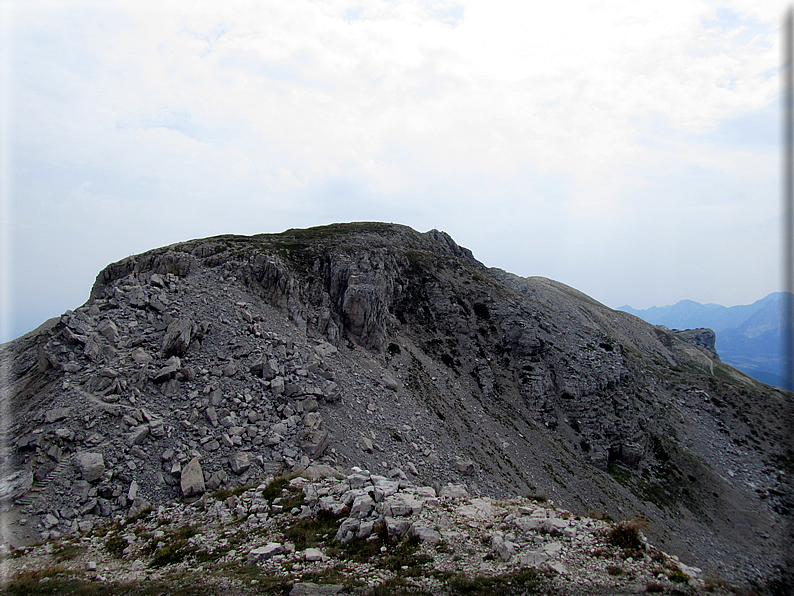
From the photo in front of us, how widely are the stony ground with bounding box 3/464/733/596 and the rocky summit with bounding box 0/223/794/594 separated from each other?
3.9 inches

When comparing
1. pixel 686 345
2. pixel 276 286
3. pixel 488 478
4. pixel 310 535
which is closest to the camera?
pixel 310 535

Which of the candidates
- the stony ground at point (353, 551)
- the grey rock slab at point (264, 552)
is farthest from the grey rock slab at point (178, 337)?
the grey rock slab at point (264, 552)

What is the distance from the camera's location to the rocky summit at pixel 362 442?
1512cm

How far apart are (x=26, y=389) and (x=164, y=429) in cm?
1199

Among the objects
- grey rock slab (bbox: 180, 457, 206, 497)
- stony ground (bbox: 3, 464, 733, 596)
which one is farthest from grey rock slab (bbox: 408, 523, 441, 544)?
grey rock slab (bbox: 180, 457, 206, 497)

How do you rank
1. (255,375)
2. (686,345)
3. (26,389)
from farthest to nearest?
(686,345), (255,375), (26,389)

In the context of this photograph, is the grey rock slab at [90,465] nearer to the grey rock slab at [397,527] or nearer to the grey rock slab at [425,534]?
the grey rock slab at [397,527]

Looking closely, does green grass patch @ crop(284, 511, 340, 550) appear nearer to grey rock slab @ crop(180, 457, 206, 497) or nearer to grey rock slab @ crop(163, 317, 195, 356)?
grey rock slab @ crop(180, 457, 206, 497)

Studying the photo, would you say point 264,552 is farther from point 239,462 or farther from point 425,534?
point 239,462

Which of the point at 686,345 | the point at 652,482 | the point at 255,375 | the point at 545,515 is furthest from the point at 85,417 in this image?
the point at 686,345

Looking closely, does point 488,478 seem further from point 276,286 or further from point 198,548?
point 276,286

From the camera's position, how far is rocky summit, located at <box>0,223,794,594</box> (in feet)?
49.6

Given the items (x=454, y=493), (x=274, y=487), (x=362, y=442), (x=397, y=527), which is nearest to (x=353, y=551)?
(x=397, y=527)

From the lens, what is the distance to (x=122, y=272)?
4541cm
